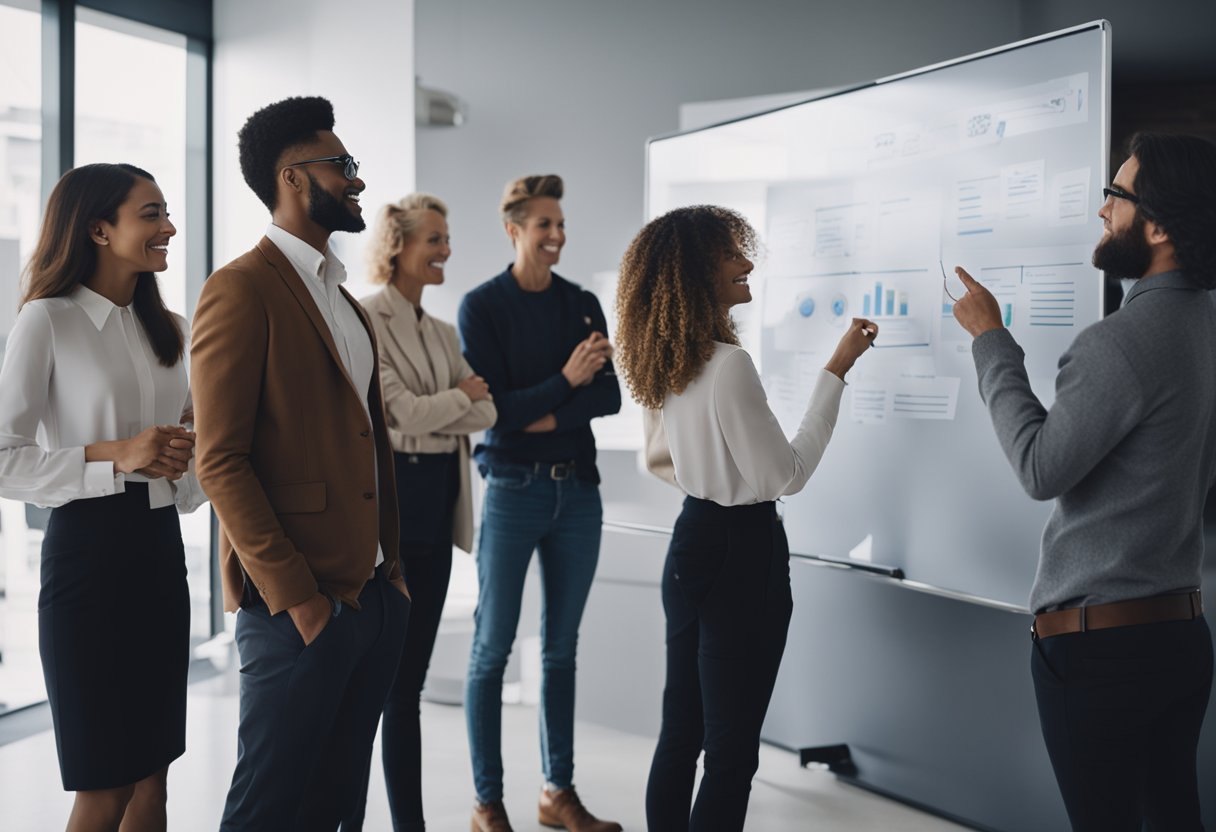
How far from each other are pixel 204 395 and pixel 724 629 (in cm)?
110

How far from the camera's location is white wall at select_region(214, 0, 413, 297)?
171 inches

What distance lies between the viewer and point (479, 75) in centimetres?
452

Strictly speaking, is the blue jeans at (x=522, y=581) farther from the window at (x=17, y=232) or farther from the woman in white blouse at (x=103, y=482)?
the window at (x=17, y=232)

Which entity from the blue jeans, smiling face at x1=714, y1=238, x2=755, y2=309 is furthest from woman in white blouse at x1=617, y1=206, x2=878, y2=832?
the blue jeans

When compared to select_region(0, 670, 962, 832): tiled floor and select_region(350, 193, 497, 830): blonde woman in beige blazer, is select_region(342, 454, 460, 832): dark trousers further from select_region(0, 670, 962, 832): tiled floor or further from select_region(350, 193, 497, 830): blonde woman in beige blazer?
select_region(0, 670, 962, 832): tiled floor

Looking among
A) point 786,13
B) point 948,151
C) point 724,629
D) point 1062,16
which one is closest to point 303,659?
point 724,629

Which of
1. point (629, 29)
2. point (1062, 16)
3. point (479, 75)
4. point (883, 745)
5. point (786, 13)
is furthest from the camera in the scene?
point (479, 75)

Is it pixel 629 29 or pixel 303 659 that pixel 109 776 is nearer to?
pixel 303 659

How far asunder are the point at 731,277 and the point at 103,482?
4.32 feet

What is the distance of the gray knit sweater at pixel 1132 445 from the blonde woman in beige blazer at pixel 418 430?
1.50 m

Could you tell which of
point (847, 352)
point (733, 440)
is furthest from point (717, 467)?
point (847, 352)

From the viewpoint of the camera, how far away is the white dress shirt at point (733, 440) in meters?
Result: 2.18

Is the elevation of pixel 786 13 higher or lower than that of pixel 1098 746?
higher

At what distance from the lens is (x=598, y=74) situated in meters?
4.24
